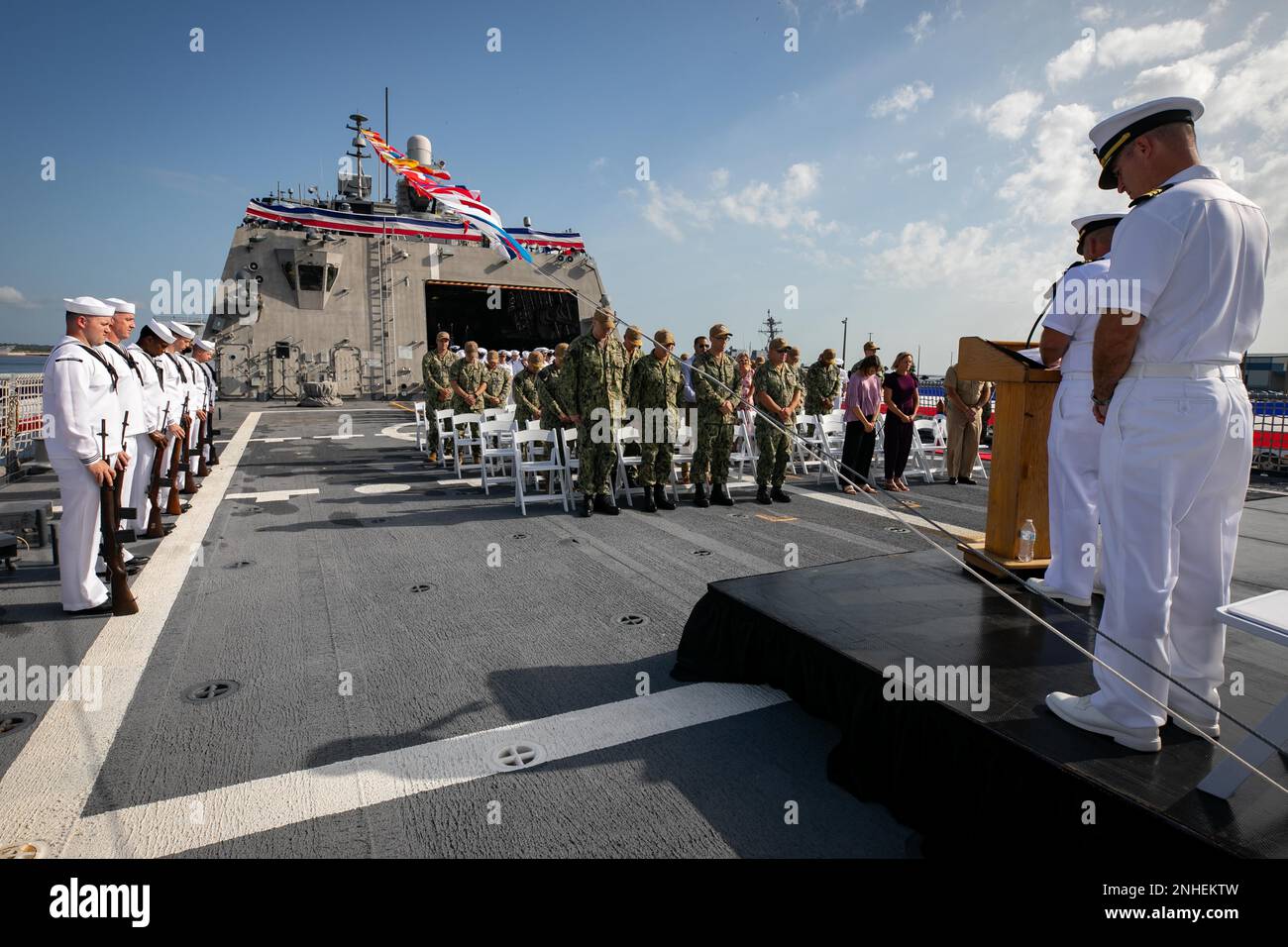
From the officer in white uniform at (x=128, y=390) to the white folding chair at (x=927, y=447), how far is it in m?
8.45

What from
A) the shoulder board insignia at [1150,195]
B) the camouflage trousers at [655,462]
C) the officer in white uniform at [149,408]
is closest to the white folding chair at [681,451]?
the camouflage trousers at [655,462]

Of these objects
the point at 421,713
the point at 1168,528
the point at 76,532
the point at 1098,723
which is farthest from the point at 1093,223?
the point at 76,532

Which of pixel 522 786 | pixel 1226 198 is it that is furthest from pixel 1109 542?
pixel 522 786

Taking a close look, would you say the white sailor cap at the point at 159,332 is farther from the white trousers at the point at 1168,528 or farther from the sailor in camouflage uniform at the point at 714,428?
the white trousers at the point at 1168,528

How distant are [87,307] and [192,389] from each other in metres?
4.15

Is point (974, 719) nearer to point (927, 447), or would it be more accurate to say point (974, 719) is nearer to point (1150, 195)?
point (1150, 195)

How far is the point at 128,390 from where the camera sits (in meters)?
4.88

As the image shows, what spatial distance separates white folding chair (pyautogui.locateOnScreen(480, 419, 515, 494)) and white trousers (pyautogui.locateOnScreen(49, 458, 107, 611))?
4.07 meters

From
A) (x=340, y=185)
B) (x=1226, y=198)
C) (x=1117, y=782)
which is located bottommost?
(x=1117, y=782)

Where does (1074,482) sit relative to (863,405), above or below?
below
